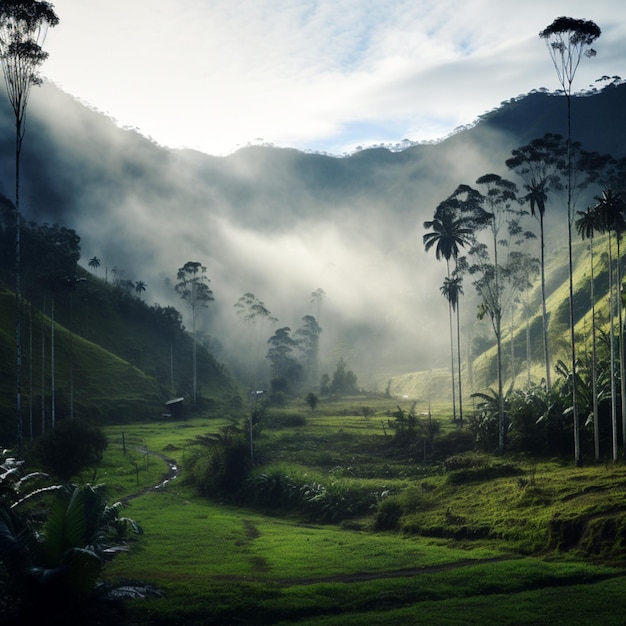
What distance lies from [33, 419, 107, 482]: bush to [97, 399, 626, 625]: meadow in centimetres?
508

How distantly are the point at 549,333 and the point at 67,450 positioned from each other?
93934 mm

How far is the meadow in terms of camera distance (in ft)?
Answer: 69.9

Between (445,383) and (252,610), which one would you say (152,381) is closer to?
(445,383)

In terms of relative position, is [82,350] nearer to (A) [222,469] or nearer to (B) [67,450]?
(A) [222,469]

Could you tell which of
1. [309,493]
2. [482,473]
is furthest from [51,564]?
[482,473]

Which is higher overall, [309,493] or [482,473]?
[482,473]

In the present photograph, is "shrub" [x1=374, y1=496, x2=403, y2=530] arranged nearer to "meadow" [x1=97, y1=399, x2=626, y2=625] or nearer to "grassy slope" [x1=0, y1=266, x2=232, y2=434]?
"meadow" [x1=97, y1=399, x2=626, y2=625]

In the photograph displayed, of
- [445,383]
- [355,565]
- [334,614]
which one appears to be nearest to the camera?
[334,614]

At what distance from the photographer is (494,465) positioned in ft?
145

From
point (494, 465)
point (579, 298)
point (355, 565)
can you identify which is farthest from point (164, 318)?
point (355, 565)

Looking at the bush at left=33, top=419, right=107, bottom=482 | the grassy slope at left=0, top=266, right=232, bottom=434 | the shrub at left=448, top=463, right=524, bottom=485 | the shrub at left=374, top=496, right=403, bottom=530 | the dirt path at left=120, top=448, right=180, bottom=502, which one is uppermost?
the grassy slope at left=0, top=266, right=232, bottom=434

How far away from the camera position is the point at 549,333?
113 m

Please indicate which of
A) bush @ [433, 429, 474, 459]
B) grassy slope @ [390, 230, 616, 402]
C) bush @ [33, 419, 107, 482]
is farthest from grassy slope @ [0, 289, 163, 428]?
grassy slope @ [390, 230, 616, 402]

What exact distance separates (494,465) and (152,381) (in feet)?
298
